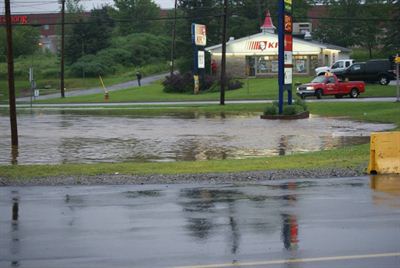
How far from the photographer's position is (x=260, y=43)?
7869 cm

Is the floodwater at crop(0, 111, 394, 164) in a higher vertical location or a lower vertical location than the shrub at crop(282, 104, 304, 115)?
lower

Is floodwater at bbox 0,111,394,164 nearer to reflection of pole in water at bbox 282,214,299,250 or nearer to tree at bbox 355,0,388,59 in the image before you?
reflection of pole in water at bbox 282,214,299,250

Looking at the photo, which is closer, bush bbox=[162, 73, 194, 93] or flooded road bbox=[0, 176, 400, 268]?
flooded road bbox=[0, 176, 400, 268]

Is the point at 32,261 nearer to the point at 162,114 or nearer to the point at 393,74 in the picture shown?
the point at 162,114

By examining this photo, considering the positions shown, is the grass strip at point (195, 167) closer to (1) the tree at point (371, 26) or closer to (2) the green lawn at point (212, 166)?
(2) the green lawn at point (212, 166)

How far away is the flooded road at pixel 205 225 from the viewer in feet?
26.6

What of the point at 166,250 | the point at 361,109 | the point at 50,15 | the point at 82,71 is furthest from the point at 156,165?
the point at 50,15

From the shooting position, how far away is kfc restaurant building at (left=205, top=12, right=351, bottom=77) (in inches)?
3046

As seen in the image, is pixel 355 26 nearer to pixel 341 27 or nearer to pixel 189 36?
pixel 341 27

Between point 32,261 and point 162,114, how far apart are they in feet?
117

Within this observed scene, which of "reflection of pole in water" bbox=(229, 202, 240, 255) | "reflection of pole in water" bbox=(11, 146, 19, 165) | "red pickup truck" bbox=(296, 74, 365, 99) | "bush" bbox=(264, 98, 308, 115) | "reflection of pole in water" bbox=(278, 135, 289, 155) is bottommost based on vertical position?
"reflection of pole in water" bbox=(11, 146, 19, 165)

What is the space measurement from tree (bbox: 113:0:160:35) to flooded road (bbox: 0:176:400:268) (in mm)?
121693

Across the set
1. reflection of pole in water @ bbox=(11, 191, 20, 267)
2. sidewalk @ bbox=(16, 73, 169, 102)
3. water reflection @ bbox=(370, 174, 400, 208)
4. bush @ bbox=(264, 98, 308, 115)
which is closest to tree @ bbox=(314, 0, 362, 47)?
sidewalk @ bbox=(16, 73, 169, 102)

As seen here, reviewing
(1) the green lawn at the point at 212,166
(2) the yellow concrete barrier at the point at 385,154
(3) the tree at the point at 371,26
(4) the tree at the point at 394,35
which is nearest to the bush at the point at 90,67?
(3) the tree at the point at 371,26
